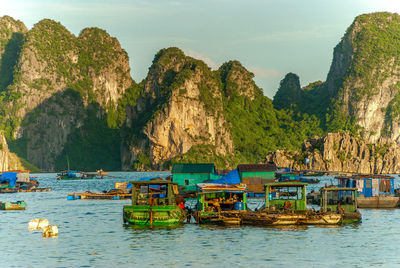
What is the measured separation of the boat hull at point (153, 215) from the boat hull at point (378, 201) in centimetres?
2745

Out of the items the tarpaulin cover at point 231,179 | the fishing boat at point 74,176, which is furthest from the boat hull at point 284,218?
the fishing boat at point 74,176

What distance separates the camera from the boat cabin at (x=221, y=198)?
48.3 meters

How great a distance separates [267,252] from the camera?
35062 mm

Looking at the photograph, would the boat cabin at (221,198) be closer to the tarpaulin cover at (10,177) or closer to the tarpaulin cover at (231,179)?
the tarpaulin cover at (231,179)

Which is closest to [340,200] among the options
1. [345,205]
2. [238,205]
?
[345,205]

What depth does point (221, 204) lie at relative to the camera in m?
49.8

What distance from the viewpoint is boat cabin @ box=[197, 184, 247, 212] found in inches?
1901

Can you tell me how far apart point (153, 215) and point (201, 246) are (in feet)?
30.0

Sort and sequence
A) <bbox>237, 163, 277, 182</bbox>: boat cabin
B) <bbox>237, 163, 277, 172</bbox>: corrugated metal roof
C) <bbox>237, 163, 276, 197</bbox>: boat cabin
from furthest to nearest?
<bbox>237, 163, 277, 172</bbox>: corrugated metal roof, <bbox>237, 163, 277, 182</bbox>: boat cabin, <bbox>237, 163, 276, 197</bbox>: boat cabin

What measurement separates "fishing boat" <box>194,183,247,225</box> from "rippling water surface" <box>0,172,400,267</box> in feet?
2.54

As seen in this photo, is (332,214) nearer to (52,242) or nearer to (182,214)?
(182,214)

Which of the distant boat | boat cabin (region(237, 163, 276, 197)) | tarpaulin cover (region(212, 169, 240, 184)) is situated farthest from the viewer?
the distant boat

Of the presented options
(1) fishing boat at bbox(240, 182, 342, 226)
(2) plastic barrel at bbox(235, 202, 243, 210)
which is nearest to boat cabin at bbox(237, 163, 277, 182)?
(1) fishing boat at bbox(240, 182, 342, 226)

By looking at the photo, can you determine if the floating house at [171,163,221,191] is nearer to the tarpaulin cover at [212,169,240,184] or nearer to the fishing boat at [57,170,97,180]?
the tarpaulin cover at [212,169,240,184]
